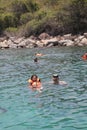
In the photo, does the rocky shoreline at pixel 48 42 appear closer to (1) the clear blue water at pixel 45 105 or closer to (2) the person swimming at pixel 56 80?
(1) the clear blue water at pixel 45 105

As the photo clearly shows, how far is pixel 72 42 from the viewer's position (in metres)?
59.5

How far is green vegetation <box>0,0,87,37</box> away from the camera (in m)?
67.5

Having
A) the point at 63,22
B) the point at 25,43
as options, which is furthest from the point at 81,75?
the point at 63,22

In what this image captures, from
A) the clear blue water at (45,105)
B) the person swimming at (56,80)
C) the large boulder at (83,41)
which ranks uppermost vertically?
the large boulder at (83,41)

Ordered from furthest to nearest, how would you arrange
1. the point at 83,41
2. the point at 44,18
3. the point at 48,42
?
the point at 44,18, the point at 48,42, the point at 83,41

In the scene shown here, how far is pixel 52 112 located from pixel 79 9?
176 feet

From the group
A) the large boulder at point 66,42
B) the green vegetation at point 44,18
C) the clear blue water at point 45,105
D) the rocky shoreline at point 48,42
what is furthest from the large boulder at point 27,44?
the clear blue water at point 45,105

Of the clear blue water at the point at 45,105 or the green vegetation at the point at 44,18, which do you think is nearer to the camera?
the clear blue water at the point at 45,105

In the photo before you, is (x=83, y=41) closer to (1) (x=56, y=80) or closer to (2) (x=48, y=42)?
(2) (x=48, y=42)

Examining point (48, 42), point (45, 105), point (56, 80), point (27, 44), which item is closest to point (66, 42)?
point (48, 42)

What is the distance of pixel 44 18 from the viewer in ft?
242

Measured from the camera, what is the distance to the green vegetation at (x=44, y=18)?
221 feet

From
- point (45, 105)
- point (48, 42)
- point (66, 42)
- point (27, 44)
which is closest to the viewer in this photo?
point (45, 105)

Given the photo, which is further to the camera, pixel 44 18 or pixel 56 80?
pixel 44 18
